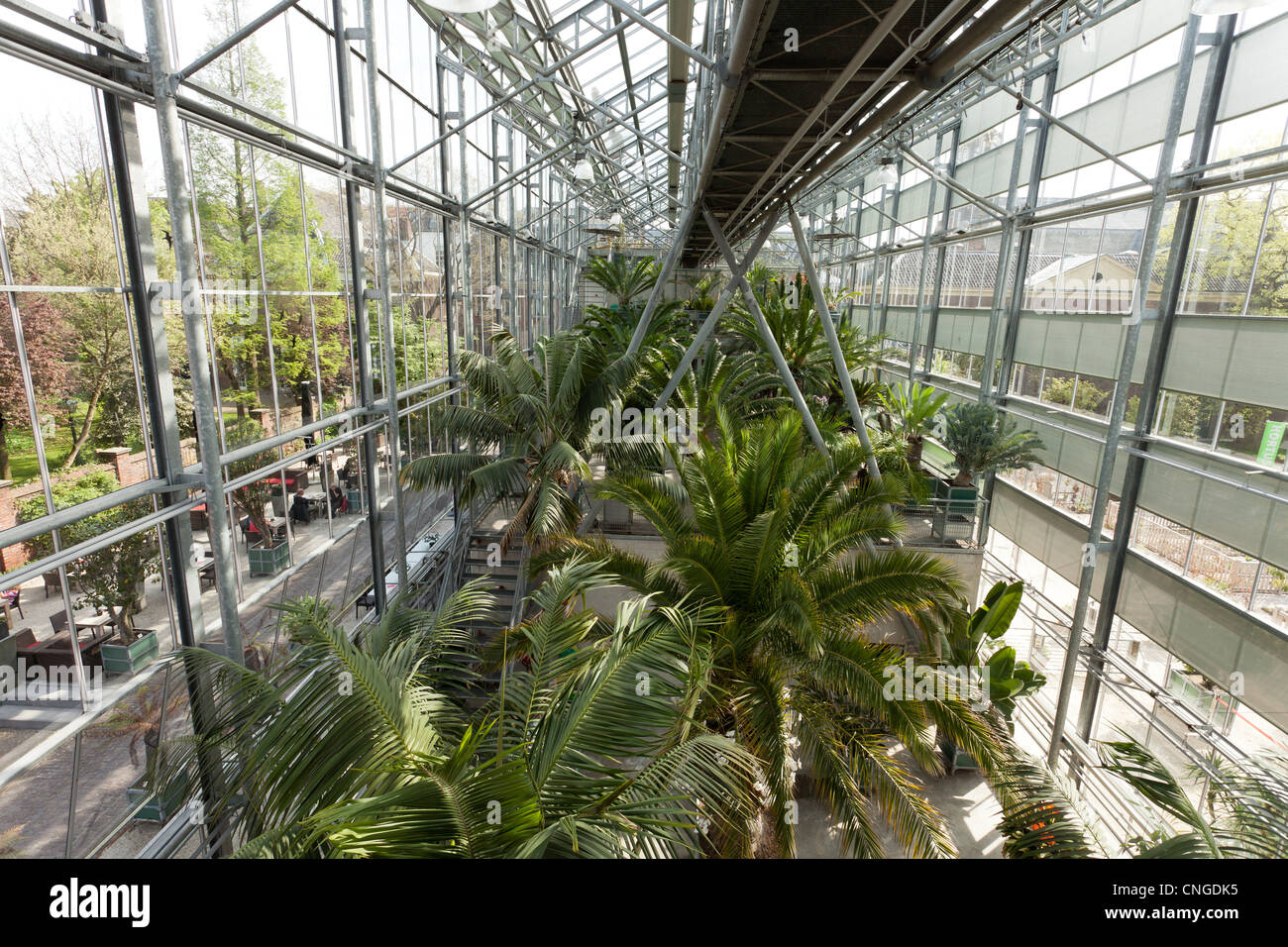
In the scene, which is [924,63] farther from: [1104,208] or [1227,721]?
[1227,721]

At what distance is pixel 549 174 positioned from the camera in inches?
905

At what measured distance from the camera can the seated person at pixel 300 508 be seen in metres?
7.84

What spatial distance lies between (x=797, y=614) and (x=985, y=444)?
317 inches

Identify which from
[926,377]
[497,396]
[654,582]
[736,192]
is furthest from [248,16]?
[926,377]

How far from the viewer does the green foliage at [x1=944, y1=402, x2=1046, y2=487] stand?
11961mm

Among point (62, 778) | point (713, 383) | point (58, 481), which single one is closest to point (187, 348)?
point (58, 481)

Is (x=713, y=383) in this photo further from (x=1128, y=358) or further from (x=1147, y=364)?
(x=1147, y=364)

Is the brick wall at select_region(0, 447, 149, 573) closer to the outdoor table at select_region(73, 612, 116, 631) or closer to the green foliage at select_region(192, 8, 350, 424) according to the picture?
the outdoor table at select_region(73, 612, 116, 631)

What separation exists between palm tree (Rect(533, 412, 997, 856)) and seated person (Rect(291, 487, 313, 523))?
9.86 feet

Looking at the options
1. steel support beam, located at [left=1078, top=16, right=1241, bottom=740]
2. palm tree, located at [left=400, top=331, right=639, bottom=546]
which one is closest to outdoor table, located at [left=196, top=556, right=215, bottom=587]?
palm tree, located at [left=400, top=331, right=639, bottom=546]

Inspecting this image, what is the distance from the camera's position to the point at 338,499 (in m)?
8.81

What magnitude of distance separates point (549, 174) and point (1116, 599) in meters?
20.2

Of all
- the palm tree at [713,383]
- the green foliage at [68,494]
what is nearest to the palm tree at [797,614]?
the green foliage at [68,494]
